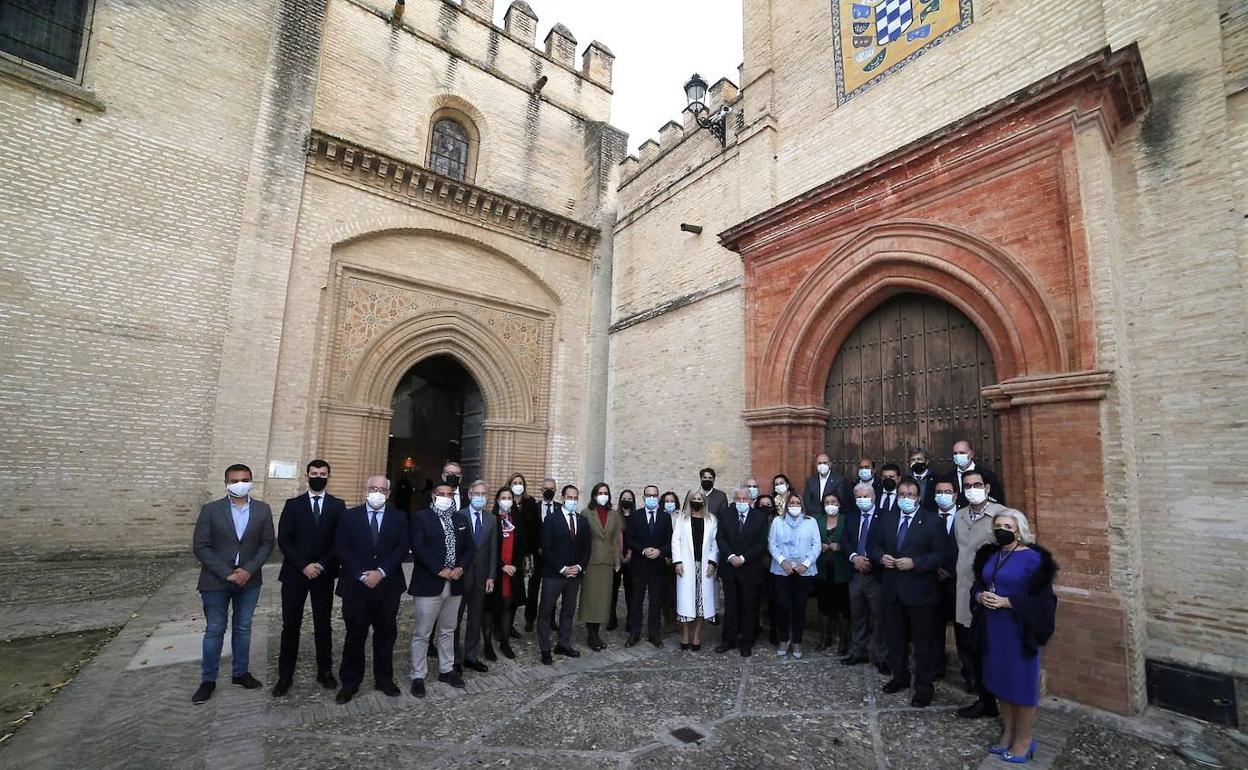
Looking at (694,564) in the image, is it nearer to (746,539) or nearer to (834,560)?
(746,539)

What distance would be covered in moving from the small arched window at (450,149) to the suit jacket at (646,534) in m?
9.39

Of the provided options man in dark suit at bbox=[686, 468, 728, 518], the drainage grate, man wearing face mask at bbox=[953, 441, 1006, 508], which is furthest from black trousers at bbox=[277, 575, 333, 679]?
man wearing face mask at bbox=[953, 441, 1006, 508]

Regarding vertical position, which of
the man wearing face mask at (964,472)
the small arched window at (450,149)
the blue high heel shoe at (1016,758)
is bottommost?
the blue high heel shoe at (1016,758)

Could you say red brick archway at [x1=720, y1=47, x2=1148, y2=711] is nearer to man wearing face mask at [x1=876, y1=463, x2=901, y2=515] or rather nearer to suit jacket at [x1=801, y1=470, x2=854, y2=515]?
suit jacket at [x1=801, y1=470, x2=854, y2=515]

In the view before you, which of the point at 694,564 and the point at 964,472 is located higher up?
the point at 964,472

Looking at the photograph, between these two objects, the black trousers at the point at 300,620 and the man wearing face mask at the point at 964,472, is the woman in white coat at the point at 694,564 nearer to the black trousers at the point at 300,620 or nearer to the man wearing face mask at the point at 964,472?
the man wearing face mask at the point at 964,472

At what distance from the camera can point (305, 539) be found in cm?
466

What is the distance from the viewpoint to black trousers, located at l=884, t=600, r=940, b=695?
464 centimetres

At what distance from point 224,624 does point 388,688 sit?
127 cm

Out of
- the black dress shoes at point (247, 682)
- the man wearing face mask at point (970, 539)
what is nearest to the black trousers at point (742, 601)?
the man wearing face mask at point (970, 539)

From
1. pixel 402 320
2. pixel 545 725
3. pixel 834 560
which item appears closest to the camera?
pixel 545 725

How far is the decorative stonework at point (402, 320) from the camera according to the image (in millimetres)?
11109

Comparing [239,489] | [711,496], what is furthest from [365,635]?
[711,496]

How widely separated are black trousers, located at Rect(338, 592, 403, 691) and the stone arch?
17.4ft
